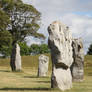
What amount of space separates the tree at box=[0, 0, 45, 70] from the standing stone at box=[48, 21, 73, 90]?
4357 cm

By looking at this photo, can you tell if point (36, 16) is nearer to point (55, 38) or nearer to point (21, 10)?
point (21, 10)

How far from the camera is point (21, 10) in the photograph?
193 ft

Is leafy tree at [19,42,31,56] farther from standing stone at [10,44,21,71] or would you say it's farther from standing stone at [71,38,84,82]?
standing stone at [71,38,84,82]

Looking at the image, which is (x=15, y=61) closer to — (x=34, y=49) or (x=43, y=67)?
(x=43, y=67)

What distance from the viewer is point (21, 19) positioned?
5897 cm

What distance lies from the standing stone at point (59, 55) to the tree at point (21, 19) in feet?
143

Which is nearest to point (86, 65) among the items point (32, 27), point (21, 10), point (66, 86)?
point (32, 27)

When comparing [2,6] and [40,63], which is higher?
[2,6]

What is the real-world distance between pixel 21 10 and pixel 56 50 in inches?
1799

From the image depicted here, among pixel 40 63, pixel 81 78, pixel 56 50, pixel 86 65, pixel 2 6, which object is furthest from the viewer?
pixel 2 6

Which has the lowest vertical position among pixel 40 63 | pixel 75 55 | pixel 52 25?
pixel 40 63

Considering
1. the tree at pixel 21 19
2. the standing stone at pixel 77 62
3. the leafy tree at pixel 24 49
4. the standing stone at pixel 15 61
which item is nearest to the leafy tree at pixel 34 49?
the leafy tree at pixel 24 49

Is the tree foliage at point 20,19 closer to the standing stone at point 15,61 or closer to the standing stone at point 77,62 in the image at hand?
the standing stone at point 15,61

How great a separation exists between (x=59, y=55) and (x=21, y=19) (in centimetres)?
4555
